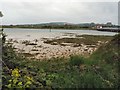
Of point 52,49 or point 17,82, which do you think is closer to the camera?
point 17,82

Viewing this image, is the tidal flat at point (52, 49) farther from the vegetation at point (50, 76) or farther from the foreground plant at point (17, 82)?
the foreground plant at point (17, 82)

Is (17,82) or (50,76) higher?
(17,82)

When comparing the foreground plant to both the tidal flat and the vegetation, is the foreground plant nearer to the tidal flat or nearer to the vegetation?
the vegetation

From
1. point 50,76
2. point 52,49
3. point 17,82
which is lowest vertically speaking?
point 52,49

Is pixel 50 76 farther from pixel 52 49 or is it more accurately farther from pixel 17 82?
pixel 52 49

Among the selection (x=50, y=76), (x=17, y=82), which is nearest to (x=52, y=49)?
(x=50, y=76)

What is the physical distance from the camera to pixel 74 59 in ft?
36.5

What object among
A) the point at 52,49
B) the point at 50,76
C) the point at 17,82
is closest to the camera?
the point at 17,82

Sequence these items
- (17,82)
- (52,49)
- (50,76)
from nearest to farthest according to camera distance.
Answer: (17,82), (50,76), (52,49)

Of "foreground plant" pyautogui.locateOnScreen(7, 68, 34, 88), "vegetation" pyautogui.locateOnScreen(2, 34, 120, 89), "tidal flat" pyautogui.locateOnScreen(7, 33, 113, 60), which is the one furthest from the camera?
"tidal flat" pyautogui.locateOnScreen(7, 33, 113, 60)

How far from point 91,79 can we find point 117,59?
14.3ft

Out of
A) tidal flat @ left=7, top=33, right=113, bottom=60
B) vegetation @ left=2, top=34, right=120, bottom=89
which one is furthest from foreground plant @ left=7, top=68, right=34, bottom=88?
tidal flat @ left=7, top=33, right=113, bottom=60

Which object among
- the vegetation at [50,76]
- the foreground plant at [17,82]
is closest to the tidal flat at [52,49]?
the vegetation at [50,76]

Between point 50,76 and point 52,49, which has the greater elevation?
point 50,76
